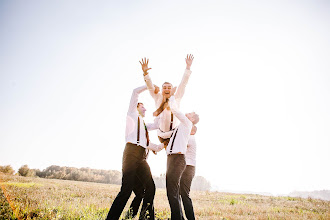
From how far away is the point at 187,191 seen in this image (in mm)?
5500

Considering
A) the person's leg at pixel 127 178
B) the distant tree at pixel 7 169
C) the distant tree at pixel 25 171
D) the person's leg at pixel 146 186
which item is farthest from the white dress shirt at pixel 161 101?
the distant tree at pixel 25 171

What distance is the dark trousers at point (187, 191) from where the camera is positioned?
537 cm

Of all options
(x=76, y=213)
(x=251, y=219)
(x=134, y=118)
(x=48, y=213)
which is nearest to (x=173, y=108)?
(x=134, y=118)

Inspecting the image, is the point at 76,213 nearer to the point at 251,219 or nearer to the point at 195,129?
the point at 195,129

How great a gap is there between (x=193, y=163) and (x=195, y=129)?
3.40 feet

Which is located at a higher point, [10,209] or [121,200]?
[121,200]

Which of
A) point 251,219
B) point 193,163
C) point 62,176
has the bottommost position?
point 62,176

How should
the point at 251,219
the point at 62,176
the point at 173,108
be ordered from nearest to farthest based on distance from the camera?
1. the point at 173,108
2. the point at 251,219
3. the point at 62,176

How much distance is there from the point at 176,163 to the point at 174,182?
42 centimetres

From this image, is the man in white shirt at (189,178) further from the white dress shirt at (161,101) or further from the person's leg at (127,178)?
the person's leg at (127,178)

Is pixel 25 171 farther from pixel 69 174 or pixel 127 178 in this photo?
pixel 127 178

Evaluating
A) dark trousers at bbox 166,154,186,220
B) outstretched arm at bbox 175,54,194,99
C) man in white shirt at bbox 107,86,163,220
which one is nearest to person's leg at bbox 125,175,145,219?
man in white shirt at bbox 107,86,163,220

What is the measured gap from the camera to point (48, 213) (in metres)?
5.53

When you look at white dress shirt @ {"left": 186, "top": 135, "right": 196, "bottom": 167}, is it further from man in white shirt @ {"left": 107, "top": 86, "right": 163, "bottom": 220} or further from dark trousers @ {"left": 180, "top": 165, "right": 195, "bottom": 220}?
man in white shirt @ {"left": 107, "top": 86, "right": 163, "bottom": 220}
